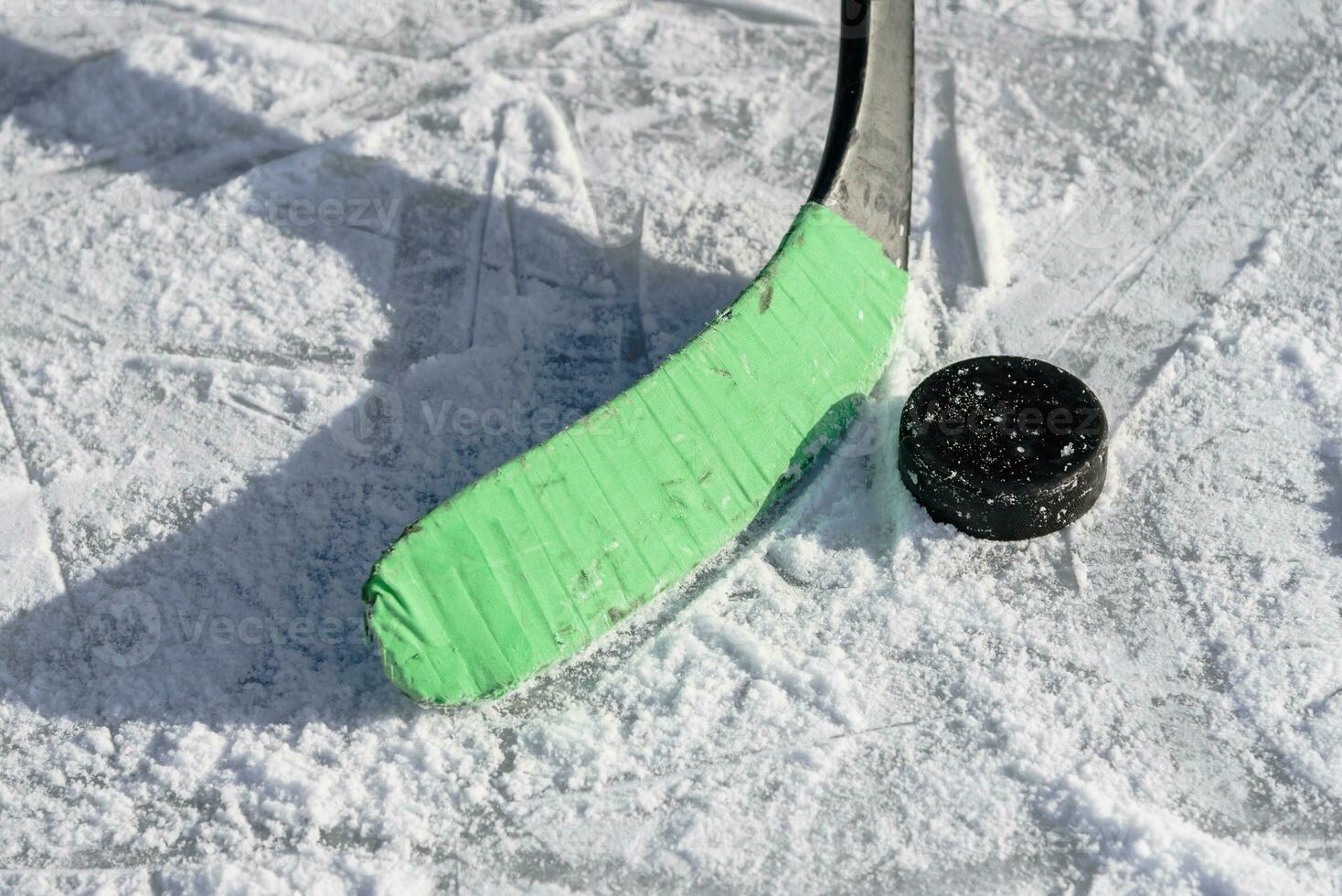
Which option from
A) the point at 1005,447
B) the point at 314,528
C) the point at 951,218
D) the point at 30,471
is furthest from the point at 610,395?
the point at 30,471

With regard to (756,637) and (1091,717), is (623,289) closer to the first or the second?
(756,637)

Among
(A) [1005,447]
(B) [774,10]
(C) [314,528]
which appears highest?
(B) [774,10]

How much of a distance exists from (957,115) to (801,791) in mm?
1807

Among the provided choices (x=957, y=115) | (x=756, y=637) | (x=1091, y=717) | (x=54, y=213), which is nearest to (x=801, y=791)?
(x=756, y=637)

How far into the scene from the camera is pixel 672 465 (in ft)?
7.93

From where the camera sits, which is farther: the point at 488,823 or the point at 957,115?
the point at 957,115

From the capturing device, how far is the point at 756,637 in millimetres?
2369

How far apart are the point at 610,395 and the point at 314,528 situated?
62 cm

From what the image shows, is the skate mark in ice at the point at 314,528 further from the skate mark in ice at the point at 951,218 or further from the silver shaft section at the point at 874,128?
the skate mark in ice at the point at 951,218

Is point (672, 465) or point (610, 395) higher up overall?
point (672, 465)

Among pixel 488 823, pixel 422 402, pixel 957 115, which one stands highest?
pixel 957 115

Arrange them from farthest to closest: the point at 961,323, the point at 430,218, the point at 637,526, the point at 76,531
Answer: the point at 430,218
the point at 961,323
the point at 76,531
the point at 637,526

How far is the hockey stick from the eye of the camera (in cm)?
222

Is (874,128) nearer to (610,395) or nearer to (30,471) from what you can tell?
(610,395)
